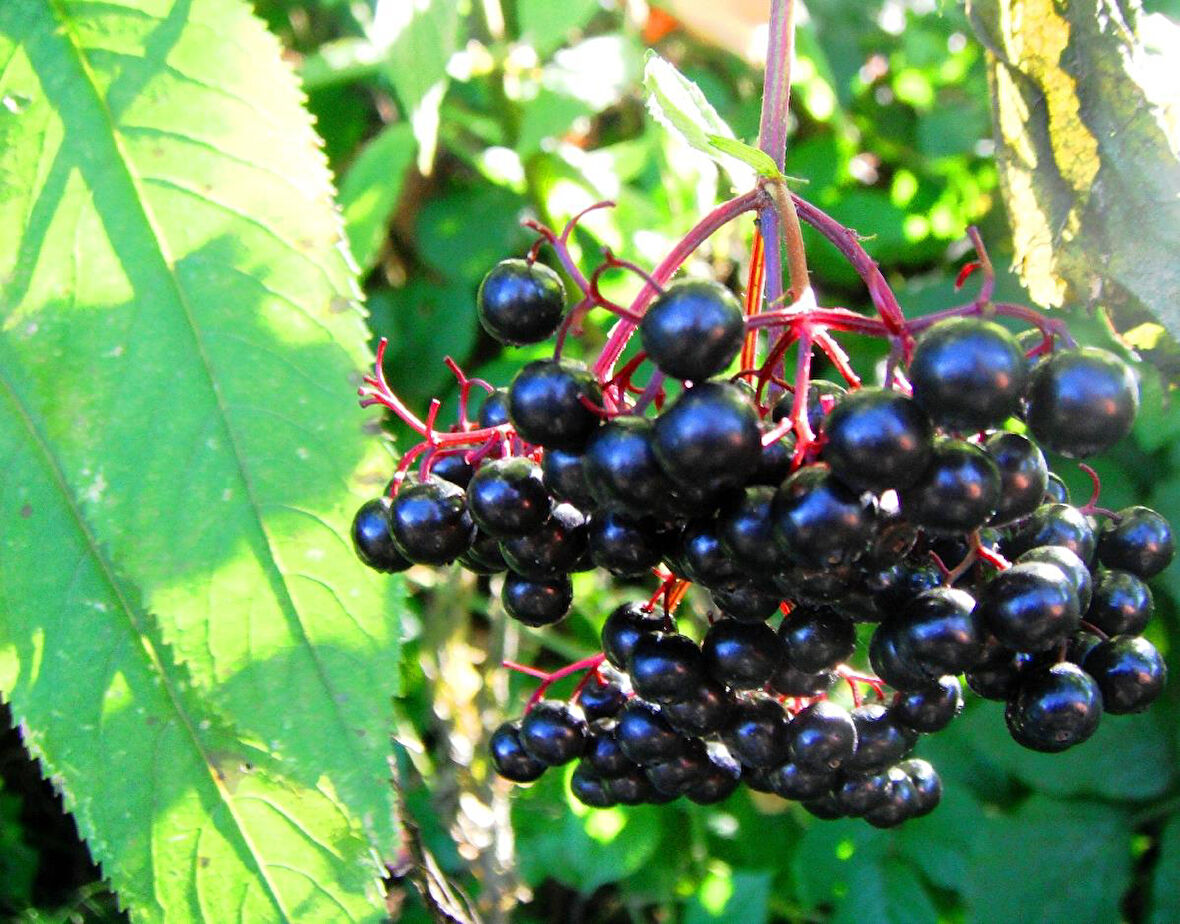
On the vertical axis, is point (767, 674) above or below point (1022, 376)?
below

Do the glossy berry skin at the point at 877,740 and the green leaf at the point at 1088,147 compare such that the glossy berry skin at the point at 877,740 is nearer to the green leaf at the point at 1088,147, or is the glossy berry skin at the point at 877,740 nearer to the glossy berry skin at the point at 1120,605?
the glossy berry skin at the point at 1120,605

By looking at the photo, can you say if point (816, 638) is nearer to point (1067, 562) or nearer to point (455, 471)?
point (1067, 562)

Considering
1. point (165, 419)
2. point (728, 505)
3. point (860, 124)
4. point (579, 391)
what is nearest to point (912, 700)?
point (728, 505)

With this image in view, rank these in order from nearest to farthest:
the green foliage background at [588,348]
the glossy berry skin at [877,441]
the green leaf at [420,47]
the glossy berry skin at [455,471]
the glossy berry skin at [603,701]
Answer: the glossy berry skin at [877,441], the glossy berry skin at [455,471], the glossy berry skin at [603,701], the green leaf at [420,47], the green foliage background at [588,348]

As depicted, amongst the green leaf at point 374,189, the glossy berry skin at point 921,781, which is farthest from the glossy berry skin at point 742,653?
the green leaf at point 374,189

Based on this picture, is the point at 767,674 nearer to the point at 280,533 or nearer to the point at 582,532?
the point at 582,532

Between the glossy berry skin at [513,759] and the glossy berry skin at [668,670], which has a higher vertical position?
the glossy berry skin at [668,670]

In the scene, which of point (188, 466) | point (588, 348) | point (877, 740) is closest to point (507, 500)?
point (188, 466)
